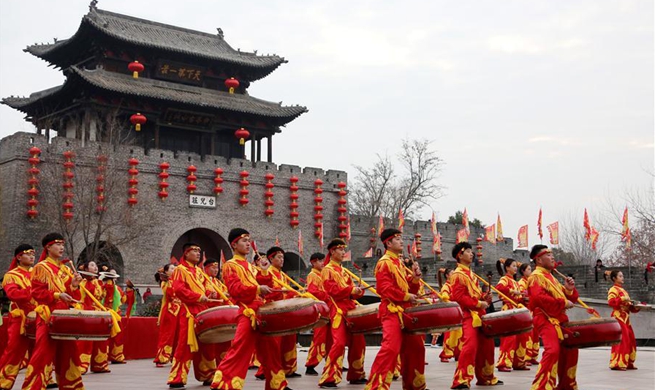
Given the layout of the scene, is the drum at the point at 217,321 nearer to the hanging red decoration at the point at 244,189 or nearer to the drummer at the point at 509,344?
the drummer at the point at 509,344

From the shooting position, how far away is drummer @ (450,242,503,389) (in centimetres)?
917

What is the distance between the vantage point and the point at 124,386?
9820 mm

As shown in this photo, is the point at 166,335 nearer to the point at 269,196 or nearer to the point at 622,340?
the point at 622,340

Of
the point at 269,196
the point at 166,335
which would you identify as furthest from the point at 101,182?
the point at 166,335

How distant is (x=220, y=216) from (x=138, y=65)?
6.67 meters

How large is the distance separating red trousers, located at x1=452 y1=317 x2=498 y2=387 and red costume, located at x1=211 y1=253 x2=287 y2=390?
2192 mm

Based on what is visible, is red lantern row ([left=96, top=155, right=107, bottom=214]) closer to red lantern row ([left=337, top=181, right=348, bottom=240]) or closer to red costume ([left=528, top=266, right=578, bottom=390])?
red lantern row ([left=337, top=181, right=348, bottom=240])

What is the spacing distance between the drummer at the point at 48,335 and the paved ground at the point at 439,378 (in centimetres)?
144

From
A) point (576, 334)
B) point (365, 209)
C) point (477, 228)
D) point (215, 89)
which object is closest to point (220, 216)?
point (215, 89)

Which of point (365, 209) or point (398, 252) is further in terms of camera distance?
point (365, 209)

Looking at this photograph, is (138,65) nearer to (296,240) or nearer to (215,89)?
(215,89)

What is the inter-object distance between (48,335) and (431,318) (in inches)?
146

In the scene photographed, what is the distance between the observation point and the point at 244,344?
7.86m

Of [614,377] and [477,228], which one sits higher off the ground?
[477,228]
